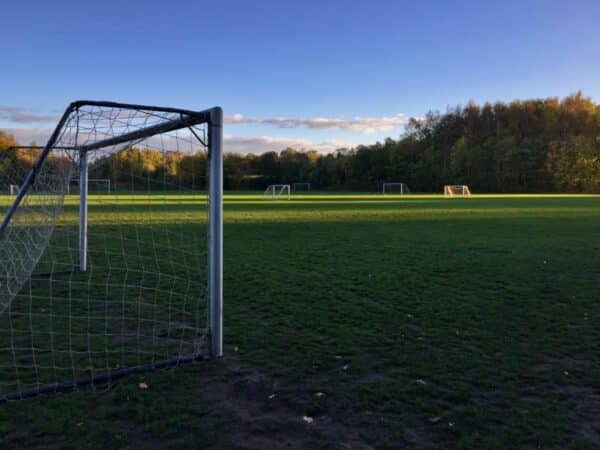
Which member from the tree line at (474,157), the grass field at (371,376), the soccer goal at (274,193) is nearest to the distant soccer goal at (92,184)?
the grass field at (371,376)

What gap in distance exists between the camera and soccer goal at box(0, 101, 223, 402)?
3.91 m

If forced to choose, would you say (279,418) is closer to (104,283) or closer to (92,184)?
(104,283)

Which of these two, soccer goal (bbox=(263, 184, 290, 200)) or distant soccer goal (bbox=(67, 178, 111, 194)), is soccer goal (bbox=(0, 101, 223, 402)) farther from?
soccer goal (bbox=(263, 184, 290, 200))

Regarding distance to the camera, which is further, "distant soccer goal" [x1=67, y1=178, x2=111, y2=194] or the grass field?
"distant soccer goal" [x1=67, y1=178, x2=111, y2=194]

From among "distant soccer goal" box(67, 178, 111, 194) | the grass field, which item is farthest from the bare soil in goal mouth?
"distant soccer goal" box(67, 178, 111, 194)

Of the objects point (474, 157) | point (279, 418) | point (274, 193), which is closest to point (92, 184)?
point (279, 418)

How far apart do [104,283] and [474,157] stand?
78683mm

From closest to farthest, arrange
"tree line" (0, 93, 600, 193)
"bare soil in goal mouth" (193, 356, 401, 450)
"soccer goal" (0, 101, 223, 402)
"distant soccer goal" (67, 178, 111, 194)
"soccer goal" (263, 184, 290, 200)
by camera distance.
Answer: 1. "bare soil in goal mouth" (193, 356, 401, 450)
2. "soccer goal" (0, 101, 223, 402)
3. "distant soccer goal" (67, 178, 111, 194)
4. "soccer goal" (263, 184, 290, 200)
5. "tree line" (0, 93, 600, 193)

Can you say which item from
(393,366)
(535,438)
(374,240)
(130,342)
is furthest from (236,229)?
(535,438)

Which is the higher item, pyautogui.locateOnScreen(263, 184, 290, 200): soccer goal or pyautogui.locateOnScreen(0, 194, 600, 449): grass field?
pyautogui.locateOnScreen(263, 184, 290, 200): soccer goal

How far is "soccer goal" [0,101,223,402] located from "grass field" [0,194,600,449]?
1.40 feet

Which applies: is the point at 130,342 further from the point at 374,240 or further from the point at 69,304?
the point at 374,240

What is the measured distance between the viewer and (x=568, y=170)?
70562 millimetres

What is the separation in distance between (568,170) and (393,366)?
7793cm
